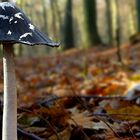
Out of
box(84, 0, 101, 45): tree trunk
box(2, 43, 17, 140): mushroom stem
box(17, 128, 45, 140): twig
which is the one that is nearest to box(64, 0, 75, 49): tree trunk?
box(84, 0, 101, 45): tree trunk

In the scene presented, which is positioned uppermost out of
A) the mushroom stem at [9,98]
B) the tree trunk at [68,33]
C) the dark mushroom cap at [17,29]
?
the tree trunk at [68,33]

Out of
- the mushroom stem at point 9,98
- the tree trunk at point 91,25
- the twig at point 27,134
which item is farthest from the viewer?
the tree trunk at point 91,25

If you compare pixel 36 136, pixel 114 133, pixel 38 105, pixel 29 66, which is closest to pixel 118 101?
pixel 38 105

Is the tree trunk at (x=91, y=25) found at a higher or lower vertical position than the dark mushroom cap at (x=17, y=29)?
higher

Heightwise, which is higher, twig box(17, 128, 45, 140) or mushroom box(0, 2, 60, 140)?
mushroom box(0, 2, 60, 140)

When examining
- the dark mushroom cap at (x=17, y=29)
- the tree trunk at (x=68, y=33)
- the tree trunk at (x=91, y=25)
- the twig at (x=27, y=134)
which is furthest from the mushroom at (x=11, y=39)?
the tree trunk at (x=68, y=33)

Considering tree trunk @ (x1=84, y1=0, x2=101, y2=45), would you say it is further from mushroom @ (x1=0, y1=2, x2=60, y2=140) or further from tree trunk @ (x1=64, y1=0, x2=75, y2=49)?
mushroom @ (x1=0, y1=2, x2=60, y2=140)

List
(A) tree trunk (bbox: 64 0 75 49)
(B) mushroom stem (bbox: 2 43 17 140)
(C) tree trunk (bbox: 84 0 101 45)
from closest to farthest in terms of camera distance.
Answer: (B) mushroom stem (bbox: 2 43 17 140) < (C) tree trunk (bbox: 84 0 101 45) < (A) tree trunk (bbox: 64 0 75 49)

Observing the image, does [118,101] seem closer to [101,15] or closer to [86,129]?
[86,129]

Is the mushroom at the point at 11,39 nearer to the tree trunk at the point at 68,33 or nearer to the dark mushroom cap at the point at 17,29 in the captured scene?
the dark mushroom cap at the point at 17,29
